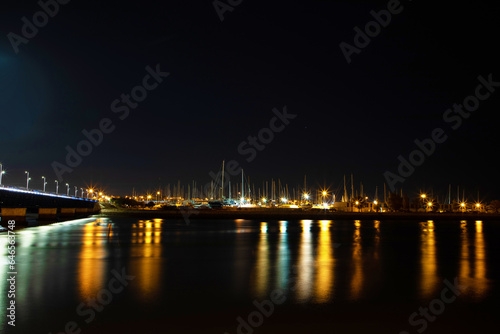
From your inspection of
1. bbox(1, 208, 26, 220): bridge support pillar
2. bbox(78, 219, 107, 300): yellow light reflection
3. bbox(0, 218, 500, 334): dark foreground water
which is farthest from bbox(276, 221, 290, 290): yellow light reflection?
bbox(1, 208, 26, 220): bridge support pillar

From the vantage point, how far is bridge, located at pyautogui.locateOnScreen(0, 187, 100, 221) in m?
42.0

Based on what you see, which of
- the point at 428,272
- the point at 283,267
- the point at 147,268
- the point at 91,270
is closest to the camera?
the point at 91,270

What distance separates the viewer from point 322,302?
34.3 ft

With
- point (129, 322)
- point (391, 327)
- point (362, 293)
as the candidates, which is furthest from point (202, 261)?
point (391, 327)

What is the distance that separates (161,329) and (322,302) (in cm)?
395

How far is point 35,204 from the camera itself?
101 metres

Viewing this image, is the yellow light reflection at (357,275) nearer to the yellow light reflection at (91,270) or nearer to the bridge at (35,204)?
the yellow light reflection at (91,270)

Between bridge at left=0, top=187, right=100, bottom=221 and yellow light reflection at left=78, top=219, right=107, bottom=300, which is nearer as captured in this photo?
yellow light reflection at left=78, top=219, right=107, bottom=300

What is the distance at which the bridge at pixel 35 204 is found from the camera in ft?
138

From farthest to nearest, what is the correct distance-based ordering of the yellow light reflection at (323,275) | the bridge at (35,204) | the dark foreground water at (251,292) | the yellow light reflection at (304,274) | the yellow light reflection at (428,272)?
the bridge at (35,204) → the yellow light reflection at (428,272) → the yellow light reflection at (304,274) → the yellow light reflection at (323,275) → the dark foreground water at (251,292)

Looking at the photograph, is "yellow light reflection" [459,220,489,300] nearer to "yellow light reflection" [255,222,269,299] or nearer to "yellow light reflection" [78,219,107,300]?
"yellow light reflection" [255,222,269,299]

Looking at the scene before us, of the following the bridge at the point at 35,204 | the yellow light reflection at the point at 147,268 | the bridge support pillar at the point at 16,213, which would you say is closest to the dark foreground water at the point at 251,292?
the yellow light reflection at the point at 147,268

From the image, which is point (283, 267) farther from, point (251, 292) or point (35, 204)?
→ point (35, 204)

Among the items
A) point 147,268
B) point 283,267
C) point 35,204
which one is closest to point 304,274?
point 283,267
